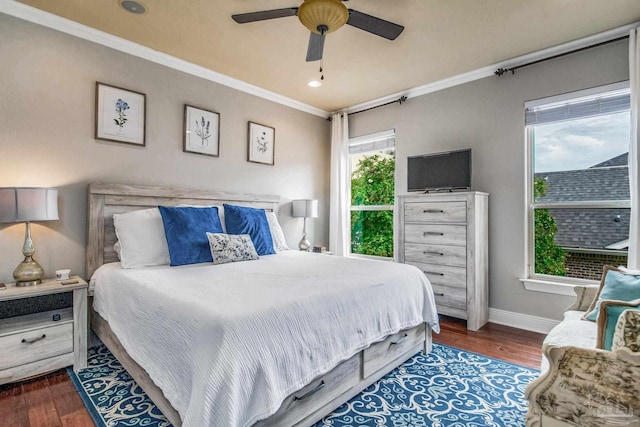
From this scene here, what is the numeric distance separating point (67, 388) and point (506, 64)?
15.1 ft

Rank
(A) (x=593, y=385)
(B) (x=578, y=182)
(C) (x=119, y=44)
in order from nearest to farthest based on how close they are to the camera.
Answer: (A) (x=593, y=385) → (C) (x=119, y=44) → (B) (x=578, y=182)

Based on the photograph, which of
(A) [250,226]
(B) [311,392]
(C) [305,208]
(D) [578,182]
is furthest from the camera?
(C) [305,208]

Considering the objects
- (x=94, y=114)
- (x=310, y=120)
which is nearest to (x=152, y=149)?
(x=94, y=114)

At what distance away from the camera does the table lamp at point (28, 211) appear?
2.14 m

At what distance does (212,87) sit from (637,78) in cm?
389

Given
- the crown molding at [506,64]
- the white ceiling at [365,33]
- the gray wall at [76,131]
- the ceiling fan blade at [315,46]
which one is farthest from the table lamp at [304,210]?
the ceiling fan blade at [315,46]

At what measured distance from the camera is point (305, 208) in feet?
13.8

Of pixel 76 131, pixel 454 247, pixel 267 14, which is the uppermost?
pixel 267 14

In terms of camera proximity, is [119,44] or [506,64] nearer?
[119,44]

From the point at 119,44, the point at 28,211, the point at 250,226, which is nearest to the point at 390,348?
the point at 250,226

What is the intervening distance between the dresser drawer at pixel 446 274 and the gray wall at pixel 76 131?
7.83 ft

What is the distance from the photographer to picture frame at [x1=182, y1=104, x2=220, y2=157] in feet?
11.1

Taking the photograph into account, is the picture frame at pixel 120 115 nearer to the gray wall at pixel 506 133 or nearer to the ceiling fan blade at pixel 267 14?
the ceiling fan blade at pixel 267 14

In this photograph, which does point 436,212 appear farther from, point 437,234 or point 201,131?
point 201,131
